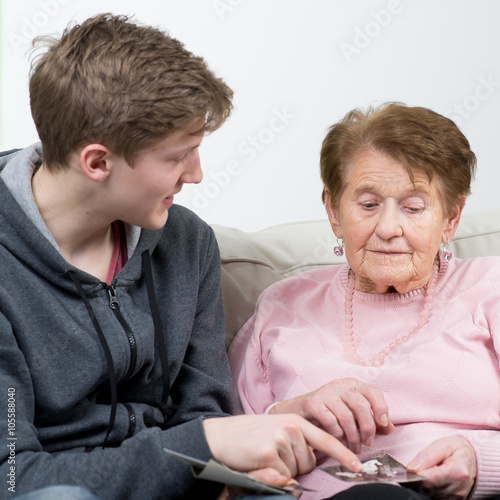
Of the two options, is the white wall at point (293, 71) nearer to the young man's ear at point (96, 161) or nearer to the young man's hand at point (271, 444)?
the young man's ear at point (96, 161)

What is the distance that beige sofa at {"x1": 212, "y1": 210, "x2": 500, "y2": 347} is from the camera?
1986mm

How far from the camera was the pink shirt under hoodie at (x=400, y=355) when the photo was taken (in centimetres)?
157

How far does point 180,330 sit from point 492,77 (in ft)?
6.84

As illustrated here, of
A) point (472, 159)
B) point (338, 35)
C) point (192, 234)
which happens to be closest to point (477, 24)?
point (338, 35)

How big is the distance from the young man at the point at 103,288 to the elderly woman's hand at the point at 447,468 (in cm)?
16

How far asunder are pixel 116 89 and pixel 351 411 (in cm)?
75

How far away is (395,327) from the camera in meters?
1.72

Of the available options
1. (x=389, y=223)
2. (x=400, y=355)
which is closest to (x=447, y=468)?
(x=400, y=355)

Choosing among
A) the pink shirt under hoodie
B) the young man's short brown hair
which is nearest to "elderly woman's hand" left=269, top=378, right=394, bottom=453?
the pink shirt under hoodie

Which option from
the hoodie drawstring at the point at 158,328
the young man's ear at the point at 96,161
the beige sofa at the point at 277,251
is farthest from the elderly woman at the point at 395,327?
the young man's ear at the point at 96,161

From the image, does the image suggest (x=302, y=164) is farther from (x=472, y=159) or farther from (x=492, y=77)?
(x=472, y=159)

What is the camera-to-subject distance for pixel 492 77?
312 centimetres

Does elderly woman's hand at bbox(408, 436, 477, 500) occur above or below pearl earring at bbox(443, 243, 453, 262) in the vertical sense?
below

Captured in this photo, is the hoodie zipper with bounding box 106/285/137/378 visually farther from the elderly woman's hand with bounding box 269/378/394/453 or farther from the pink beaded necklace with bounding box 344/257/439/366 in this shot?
the pink beaded necklace with bounding box 344/257/439/366
